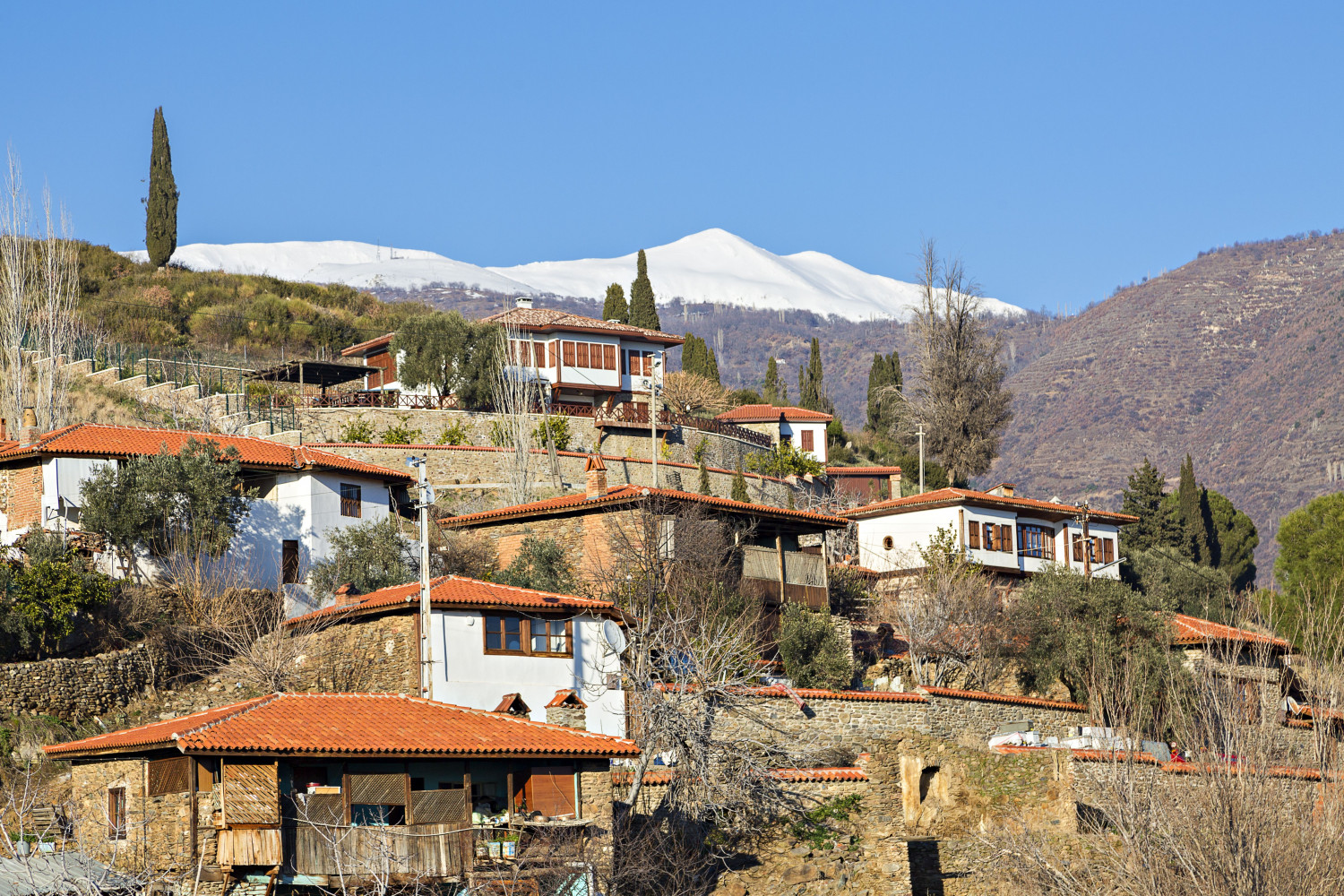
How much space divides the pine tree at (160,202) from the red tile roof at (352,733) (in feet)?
206

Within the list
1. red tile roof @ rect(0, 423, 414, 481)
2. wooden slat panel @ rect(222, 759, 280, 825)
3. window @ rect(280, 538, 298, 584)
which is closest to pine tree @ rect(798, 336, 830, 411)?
red tile roof @ rect(0, 423, 414, 481)

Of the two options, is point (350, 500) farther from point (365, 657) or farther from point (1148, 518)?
point (1148, 518)

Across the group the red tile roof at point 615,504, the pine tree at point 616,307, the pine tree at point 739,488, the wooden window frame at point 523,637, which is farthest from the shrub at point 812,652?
the pine tree at point 616,307

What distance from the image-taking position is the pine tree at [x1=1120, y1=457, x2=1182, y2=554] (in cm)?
6738

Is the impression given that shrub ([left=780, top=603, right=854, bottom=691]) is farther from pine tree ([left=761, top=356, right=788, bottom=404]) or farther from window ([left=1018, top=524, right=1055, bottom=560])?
pine tree ([left=761, top=356, right=788, bottom=404])

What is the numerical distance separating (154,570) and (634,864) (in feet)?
53.8

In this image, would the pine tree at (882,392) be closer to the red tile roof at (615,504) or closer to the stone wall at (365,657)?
the red tile roof at (615,504)

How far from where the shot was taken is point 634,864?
83.7 ft

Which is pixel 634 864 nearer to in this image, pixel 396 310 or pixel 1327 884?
pixel 1327 884

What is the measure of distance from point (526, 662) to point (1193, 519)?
50099 mm

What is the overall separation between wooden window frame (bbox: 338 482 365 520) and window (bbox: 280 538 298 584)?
2.01m

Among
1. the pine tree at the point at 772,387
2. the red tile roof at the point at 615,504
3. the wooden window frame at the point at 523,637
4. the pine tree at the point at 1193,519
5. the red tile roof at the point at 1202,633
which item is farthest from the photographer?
the pine tree at the point at 772,387

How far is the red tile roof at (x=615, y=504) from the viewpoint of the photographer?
3856 cm

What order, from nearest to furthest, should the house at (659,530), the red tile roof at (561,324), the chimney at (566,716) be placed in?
the chimney at (566,716)
the house at (659,530)
the red tile roof at (561,324)
